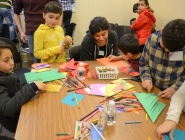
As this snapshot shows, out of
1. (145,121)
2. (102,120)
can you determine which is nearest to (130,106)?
(145,121)

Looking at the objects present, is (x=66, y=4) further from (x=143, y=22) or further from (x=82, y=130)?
(x=82, y=130)

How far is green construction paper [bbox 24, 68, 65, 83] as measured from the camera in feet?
4.55

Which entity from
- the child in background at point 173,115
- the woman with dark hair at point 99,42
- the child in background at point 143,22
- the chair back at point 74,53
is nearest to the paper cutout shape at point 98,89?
the child in background at point 173,115

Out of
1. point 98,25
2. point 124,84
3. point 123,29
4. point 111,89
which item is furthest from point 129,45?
point 123,29

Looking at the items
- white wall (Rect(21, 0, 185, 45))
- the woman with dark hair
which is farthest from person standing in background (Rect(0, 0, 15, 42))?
the woman with dark hair

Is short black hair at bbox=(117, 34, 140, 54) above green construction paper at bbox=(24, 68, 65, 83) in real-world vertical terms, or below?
above

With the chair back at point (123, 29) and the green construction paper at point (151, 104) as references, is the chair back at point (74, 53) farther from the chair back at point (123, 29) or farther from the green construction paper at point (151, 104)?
the chair back at point (123, 29)

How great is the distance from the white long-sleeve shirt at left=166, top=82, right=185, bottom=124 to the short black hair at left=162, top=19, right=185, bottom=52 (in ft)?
0.90

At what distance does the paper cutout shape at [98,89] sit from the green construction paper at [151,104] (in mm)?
235

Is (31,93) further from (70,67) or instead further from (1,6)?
(1,6)

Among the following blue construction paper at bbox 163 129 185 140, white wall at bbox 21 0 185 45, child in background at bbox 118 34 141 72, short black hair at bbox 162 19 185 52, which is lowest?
blue construction paper at bbox 163 129 185 140

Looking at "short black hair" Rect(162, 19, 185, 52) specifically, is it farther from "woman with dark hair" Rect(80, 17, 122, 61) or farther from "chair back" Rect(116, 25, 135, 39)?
"chair back" Rect(116, 25, 135, 39)

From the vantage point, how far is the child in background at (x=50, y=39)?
5.95 feet

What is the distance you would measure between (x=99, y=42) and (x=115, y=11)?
91.4 inches
